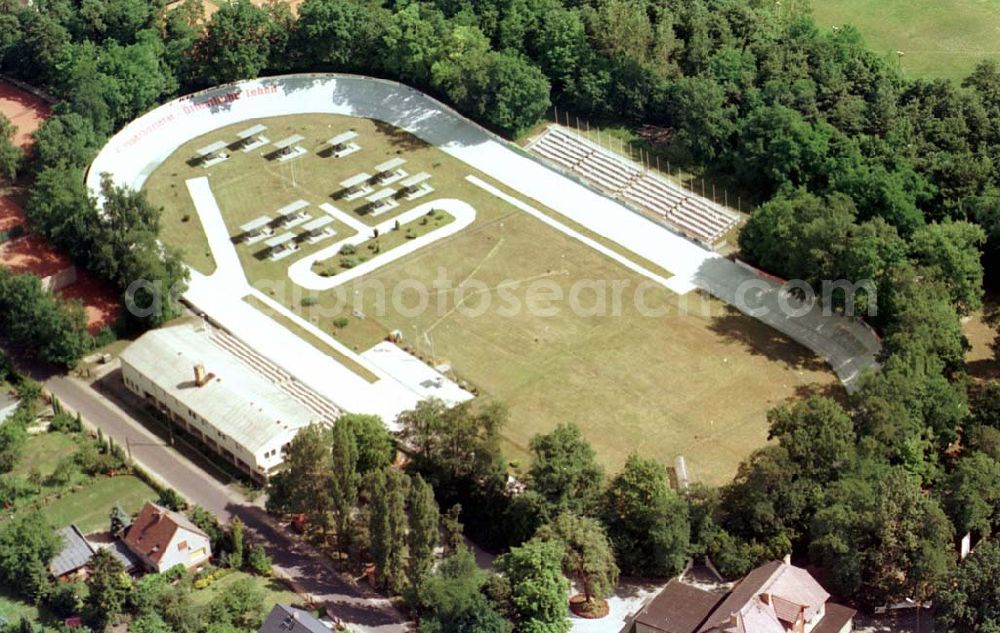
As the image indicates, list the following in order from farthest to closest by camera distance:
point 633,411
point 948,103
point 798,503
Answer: point 948,103, point 633,411, point 798,503

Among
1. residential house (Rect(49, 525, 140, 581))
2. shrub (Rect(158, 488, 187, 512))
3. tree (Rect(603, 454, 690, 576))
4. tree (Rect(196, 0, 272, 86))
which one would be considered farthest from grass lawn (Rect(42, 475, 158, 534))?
tree (Rect(196, 0, 272, 86))

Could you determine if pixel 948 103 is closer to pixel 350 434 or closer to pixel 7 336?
pixel 350 434

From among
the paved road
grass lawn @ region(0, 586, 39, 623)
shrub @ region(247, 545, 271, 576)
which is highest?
shrub @ region(247, 545, 271, 576)

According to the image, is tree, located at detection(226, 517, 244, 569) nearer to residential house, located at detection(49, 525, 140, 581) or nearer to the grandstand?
residential house, located at detection(49, 525, 140, 581)

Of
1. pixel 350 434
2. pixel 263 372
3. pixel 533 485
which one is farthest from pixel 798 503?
pixel 263 372

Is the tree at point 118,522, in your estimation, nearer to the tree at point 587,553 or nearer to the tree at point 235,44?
the tree at point 587,553

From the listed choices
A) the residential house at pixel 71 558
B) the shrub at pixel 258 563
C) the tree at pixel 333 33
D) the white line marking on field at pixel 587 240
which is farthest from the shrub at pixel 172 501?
the tree at pixel 333 33
